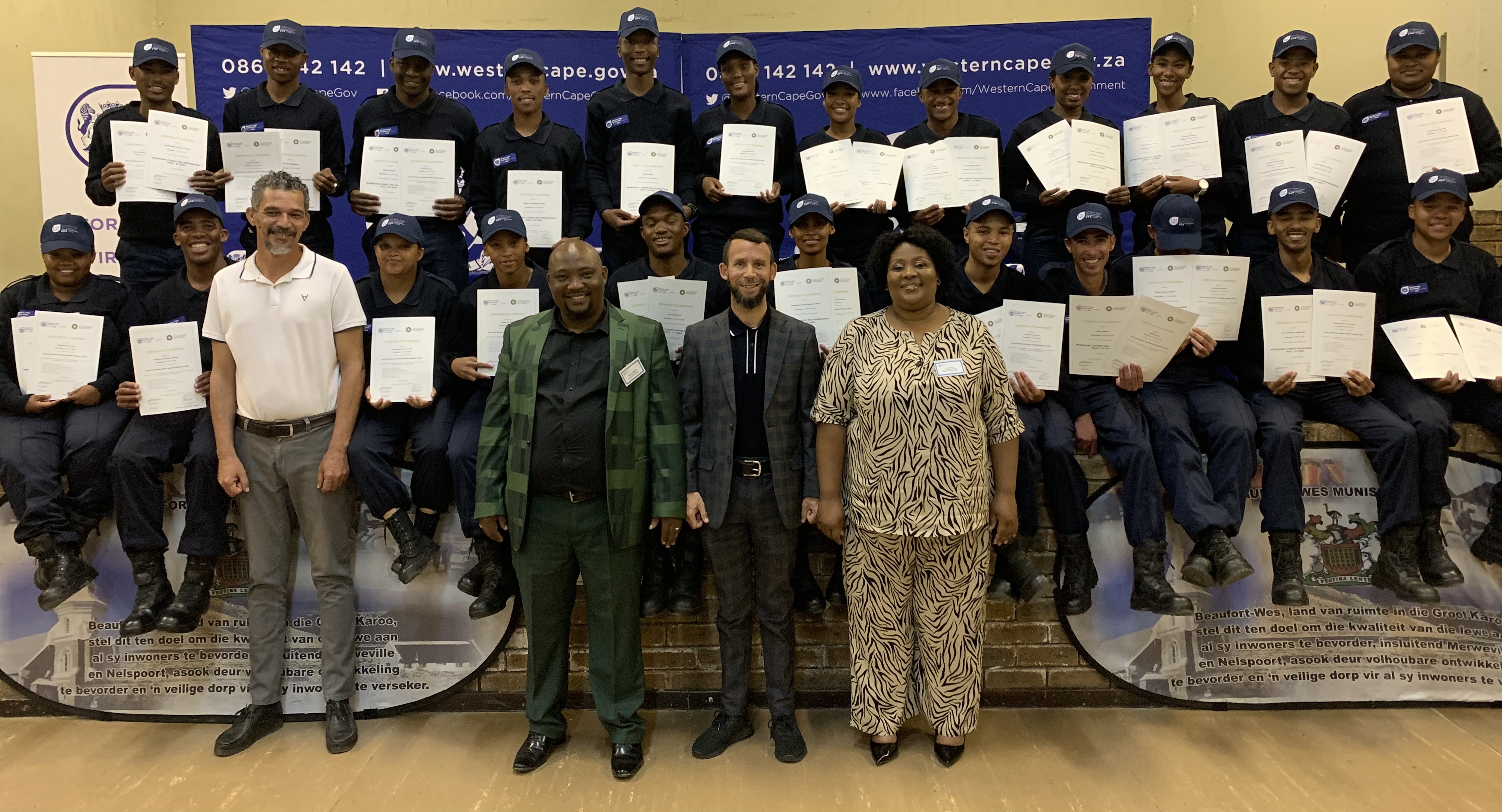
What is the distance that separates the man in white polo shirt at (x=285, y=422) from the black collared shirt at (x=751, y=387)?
1.74 m

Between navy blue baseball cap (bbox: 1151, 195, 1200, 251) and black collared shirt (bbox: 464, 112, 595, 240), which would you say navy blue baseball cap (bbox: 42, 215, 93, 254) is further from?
navy blue baseball cap (bbox: 1151, 195, 1200, 251)

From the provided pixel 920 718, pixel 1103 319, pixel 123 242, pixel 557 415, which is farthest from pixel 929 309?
pixel 123 242

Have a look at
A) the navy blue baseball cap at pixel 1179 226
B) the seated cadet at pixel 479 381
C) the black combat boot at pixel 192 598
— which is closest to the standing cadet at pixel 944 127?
the navy blue baseball cap at pixel 1179 226

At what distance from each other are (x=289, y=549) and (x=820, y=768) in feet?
8.67

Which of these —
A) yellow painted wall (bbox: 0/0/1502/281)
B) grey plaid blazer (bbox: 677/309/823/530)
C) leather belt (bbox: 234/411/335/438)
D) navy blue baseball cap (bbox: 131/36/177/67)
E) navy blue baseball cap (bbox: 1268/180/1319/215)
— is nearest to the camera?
grey plaid blazer (bbox: 677/309/823/530)

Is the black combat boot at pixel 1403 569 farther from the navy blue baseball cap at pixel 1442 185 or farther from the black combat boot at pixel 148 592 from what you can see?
the black combat boot at pixel 148 592

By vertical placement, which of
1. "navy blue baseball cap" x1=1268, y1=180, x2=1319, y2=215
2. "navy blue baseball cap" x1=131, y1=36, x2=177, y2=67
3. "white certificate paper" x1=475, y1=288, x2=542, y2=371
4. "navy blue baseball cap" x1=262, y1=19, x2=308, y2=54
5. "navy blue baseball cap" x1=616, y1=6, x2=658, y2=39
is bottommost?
"white certificate paper" x1=475, y1=288, x2=542, y2=371

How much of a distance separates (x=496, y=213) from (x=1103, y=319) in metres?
3.07

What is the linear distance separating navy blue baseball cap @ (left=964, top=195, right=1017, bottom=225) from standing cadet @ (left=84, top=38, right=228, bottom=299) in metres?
4.06

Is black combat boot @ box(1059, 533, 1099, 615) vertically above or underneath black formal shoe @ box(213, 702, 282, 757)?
above

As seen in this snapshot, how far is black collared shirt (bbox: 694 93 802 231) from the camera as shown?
15.4ft

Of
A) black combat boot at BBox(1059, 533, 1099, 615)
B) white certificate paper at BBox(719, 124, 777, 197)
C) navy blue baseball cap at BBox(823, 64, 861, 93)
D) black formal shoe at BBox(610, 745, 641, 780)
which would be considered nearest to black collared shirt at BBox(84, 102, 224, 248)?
white certificate paper at BBox(719, 124, 777, 197)

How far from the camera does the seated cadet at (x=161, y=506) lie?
12.1 ft

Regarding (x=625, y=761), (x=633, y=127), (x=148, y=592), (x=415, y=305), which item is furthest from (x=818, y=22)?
(x=148, y=592)
